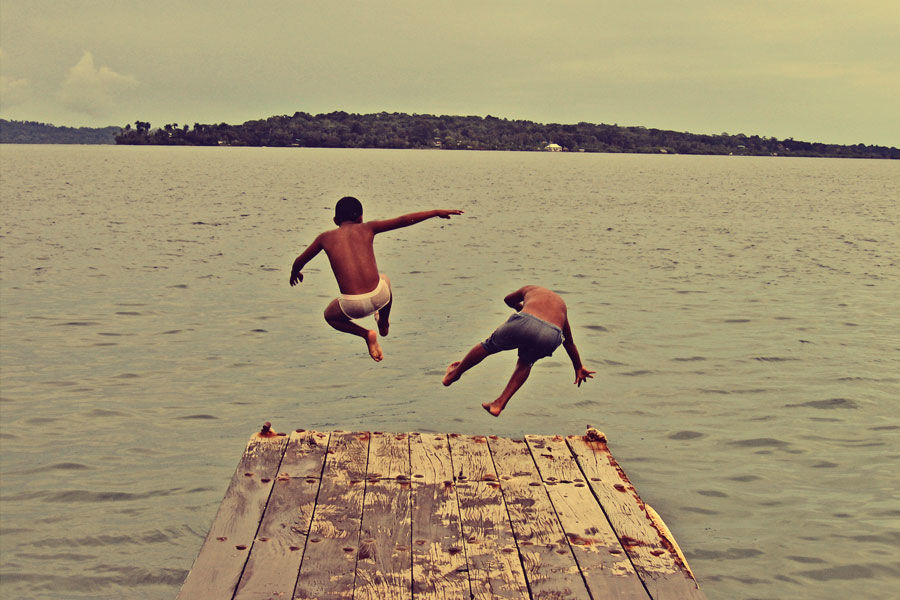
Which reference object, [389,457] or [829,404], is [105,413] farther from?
[829,404]

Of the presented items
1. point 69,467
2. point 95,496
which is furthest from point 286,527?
point 69,467

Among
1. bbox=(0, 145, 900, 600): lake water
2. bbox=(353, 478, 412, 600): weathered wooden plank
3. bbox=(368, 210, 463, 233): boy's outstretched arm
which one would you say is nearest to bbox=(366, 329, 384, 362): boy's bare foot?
bbox=(368, 210, 463, 233): boy's outstretched arm

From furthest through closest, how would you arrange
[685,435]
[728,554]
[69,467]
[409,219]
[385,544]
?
1. [685,435]
2. [69,467]
3. [728,554]
4. [385,544]
5. [409,219]

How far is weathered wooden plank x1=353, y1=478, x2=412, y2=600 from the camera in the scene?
23.2ft

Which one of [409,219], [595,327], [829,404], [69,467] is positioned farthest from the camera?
[595,327]

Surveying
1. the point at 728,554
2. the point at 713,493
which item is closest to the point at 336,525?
the point at 728,554

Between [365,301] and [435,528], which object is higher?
[365,301]

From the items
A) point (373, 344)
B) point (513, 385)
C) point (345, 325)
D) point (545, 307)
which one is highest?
point (545, 307)

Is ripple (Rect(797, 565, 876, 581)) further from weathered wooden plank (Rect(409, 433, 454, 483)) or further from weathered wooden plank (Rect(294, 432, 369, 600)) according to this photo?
weathered wooden plank (Rect(294, 432, 369, 600))

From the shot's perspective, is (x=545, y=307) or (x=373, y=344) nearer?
(x=373, y=344)

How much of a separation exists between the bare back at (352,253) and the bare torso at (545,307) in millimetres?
1591

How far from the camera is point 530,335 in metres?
8.20

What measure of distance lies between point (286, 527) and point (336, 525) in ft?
1.48

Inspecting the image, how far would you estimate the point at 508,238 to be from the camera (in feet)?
154
